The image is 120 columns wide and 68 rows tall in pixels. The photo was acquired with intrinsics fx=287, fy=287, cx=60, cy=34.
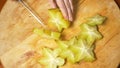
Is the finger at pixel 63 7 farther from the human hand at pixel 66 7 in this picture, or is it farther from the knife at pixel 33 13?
the knife at pixel 33 13

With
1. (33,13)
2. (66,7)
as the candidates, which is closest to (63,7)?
(66,7)

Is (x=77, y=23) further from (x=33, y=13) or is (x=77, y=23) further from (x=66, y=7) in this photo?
(x=33, y=13)

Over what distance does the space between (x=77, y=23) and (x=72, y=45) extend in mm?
110

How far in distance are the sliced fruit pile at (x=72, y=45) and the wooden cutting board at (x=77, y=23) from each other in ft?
0.09

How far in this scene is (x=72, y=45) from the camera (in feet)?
3.82

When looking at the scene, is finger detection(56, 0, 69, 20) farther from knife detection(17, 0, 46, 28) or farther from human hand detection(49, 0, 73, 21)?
knife detection(17, 0, 46, 28)

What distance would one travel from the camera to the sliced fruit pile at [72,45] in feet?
3.76

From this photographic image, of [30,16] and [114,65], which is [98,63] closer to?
[114,65]

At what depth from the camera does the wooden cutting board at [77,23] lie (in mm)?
1157

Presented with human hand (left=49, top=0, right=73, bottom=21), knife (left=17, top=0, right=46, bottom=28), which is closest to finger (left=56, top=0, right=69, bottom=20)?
human hand (left=49, top=0, right=73, bottom=21)

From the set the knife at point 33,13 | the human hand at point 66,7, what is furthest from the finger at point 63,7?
Result: the knife at point 33,13

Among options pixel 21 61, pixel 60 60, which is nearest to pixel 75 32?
pixel 60 60

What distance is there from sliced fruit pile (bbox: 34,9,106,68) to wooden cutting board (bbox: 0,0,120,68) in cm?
3

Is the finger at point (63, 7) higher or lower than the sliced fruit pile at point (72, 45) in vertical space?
higher
